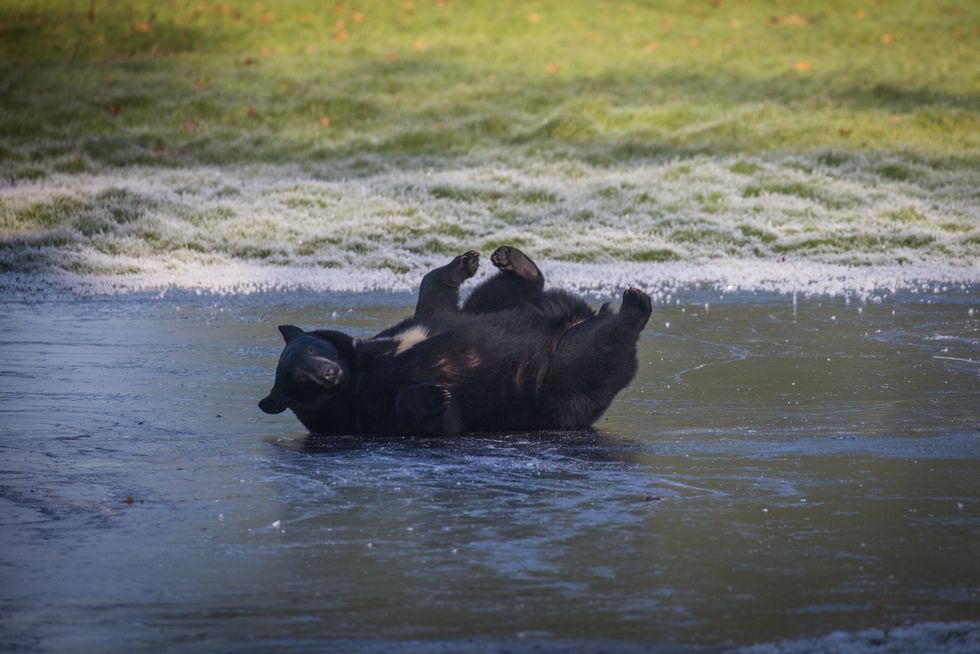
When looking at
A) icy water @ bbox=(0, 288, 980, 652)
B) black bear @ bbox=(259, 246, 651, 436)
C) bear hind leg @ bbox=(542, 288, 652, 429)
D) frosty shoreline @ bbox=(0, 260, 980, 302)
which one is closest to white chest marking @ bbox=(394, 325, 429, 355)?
black bear @ bbox=(259, 246, 651, 436)

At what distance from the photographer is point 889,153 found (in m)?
20.2

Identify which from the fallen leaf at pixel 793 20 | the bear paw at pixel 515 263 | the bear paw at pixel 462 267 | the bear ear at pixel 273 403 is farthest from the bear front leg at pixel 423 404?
the fallen leaf at pixel 793 20

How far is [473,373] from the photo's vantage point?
660cm

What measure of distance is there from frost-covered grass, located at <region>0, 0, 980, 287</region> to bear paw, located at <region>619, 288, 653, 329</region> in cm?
677

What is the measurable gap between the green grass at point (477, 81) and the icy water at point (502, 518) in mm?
11080

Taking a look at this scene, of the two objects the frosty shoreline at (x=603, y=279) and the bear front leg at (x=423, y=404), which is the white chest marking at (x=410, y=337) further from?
the frosty shoreline at (x=603, y=279)

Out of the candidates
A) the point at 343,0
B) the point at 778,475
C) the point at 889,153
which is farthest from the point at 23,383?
the point at 343,0

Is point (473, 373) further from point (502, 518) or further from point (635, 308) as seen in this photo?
point (502, 518)

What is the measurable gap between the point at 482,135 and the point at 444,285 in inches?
579

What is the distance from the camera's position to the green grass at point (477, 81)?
21141 mm

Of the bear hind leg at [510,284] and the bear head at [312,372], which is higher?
the bear hind leg at [510,284]

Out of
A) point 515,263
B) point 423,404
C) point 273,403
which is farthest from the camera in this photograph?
point 515,263

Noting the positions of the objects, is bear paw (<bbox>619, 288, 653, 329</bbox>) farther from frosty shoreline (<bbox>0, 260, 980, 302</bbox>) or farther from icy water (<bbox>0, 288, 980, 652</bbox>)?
frosty shoreline (<bbox>0, 260, 980, 302</bbox>)

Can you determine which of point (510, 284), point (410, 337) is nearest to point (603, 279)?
point (510, 284)
